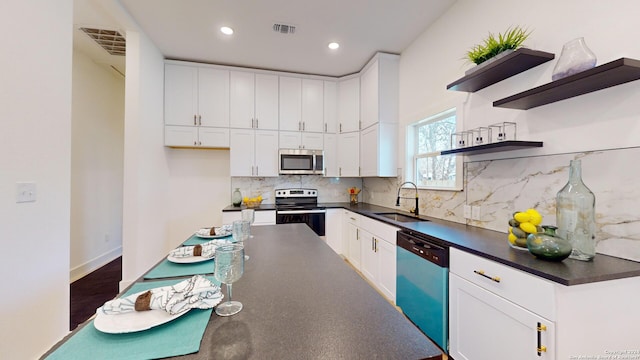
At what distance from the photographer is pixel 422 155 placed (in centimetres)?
298

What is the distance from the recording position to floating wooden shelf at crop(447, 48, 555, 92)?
59.9 inches

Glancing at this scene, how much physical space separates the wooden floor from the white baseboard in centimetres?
6

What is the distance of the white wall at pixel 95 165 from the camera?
3.22 m

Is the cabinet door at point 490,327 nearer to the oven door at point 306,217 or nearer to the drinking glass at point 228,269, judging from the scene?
the drinking glass at point 228,269

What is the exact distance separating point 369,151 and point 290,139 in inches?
48.6

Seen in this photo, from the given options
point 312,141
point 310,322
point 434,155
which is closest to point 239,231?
point 310,322

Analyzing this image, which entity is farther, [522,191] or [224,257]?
[522,191]

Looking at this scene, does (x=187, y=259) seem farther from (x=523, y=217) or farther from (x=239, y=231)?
(x=523, y=217)

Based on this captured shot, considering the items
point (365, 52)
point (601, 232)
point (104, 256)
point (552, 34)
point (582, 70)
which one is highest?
point (365, 52)

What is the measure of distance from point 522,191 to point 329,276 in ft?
5.20

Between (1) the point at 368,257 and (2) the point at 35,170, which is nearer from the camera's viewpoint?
(2) the point at 35,170

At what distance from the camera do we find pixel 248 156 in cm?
369

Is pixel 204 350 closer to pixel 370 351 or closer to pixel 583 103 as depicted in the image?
pixel 370 351

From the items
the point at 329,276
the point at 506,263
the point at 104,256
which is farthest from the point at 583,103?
the point at 104,256
